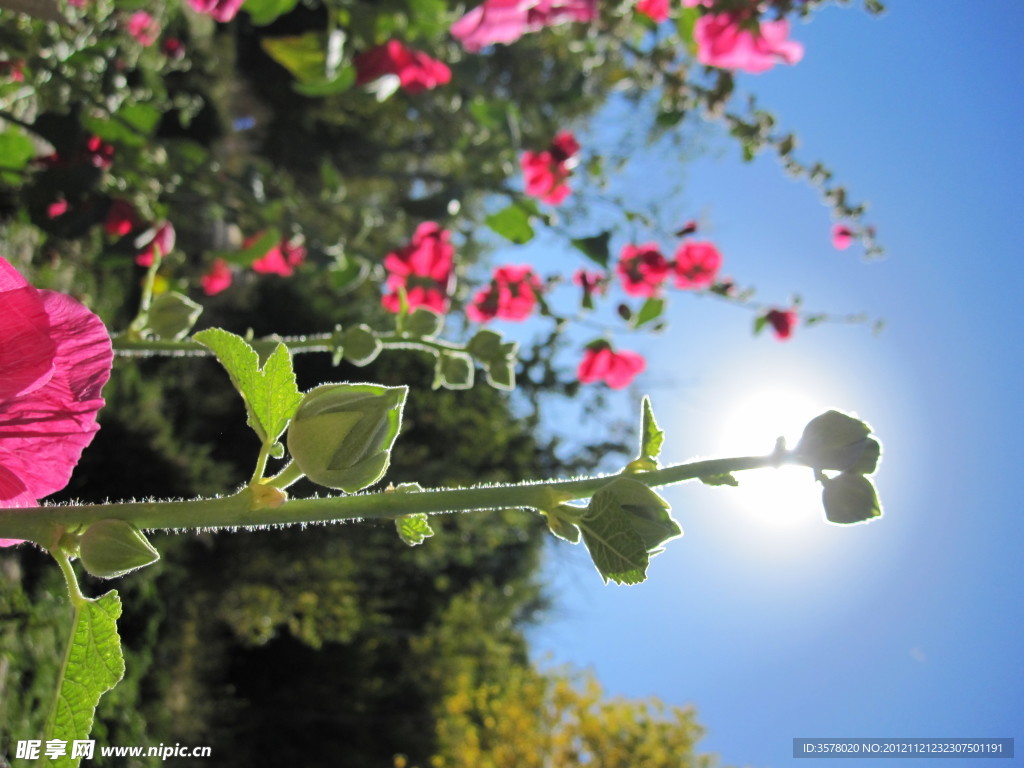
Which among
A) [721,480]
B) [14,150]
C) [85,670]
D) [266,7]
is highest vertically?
[266,7]

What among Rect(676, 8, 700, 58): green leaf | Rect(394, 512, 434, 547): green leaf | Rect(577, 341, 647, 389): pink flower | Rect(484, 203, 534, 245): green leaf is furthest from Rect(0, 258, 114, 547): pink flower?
Rect(676, 8, 700, 58): green leaf

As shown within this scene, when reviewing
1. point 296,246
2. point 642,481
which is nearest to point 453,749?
point 296,246

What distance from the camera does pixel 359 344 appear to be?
2.44ft

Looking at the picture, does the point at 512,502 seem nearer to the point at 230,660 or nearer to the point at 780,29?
the point at 780,29

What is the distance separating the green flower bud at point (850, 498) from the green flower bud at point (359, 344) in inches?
18.8

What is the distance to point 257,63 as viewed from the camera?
18.1 ft

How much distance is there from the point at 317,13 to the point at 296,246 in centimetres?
436

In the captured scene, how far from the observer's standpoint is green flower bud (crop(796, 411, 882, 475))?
0.37 meters

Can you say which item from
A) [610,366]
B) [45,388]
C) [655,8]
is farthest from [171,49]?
[45,388]

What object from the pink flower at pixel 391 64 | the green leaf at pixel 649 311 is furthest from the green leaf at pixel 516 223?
the pink flower at pixel 391 64

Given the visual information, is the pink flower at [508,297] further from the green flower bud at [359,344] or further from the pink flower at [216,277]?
the green flower bud at [359,344]

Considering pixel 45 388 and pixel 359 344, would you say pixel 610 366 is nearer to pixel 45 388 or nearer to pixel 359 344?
pixel 359 344

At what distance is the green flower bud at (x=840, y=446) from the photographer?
0.37 m

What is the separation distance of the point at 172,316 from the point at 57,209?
0.70m
